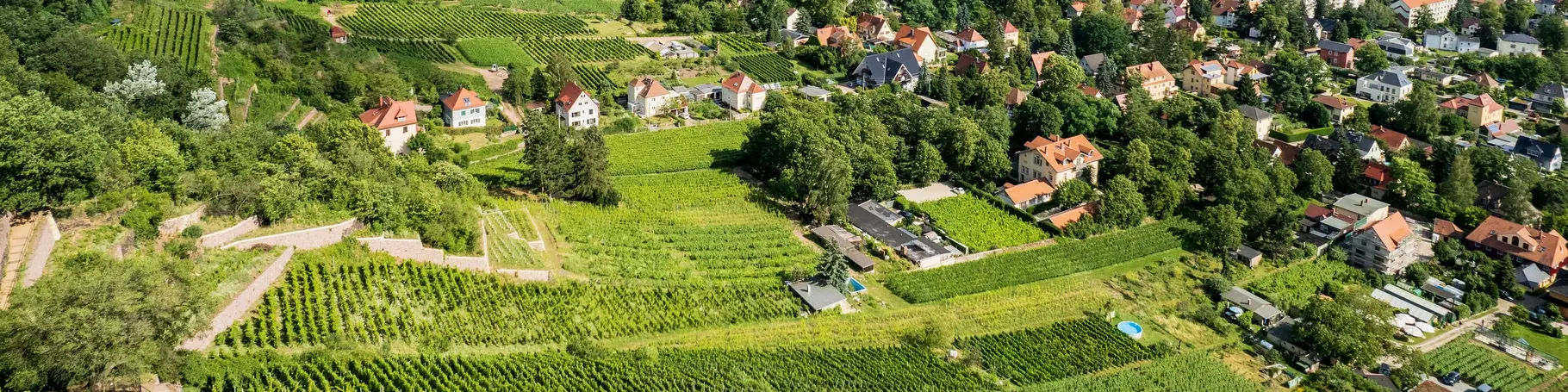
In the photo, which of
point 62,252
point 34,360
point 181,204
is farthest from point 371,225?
point 34,360

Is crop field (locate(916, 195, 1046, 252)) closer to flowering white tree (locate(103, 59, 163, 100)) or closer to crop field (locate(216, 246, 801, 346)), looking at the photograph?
crop field (locate(216, 246, 801, 346))

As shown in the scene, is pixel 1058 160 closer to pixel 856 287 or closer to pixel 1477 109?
pixel 856 287

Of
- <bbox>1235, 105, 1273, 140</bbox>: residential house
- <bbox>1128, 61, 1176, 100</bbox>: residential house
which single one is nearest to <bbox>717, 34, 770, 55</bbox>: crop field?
<bbox>1128, 61, 1176, 100</bbox>: residential house

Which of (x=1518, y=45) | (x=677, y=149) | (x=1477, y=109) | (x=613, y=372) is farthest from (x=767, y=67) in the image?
(x=1518, y=45)

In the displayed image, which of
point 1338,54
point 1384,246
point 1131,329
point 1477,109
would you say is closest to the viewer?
point 1131,329

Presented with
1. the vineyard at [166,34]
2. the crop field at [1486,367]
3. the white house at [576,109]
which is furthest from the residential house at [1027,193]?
the vineyard at [166,34]

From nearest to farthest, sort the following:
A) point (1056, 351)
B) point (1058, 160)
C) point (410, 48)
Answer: point (1056, 351)
point (1058, 160)
point (410, 48)
